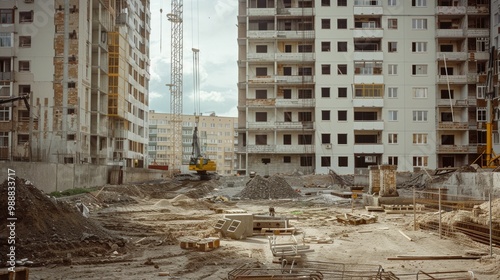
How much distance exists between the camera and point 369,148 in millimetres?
60781

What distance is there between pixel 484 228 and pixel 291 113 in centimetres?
4928

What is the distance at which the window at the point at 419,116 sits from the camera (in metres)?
61.3

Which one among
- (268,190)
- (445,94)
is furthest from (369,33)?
(268,190)

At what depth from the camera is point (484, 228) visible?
14.4m

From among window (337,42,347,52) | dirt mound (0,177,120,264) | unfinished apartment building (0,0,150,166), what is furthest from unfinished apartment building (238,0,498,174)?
dirt mound (0,177,120,264)

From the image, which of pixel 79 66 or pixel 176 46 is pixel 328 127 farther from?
pixel 176 46

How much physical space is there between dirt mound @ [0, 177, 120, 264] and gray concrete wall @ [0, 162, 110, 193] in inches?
530

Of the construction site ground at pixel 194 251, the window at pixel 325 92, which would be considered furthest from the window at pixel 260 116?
the construction site ground at pixel 194 251

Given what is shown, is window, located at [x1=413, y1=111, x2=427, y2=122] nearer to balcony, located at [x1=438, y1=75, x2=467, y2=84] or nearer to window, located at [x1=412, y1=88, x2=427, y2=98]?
window, located at [x1=412, y1=88, x2=427, y2=98]

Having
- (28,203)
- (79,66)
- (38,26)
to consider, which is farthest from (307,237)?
(38,26)

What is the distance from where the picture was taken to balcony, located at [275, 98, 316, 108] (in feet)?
203

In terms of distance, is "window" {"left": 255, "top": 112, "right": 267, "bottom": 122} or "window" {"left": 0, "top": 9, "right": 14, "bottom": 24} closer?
"window" {"left": 0, "top": 9, "right": 14, "bottom": 24}

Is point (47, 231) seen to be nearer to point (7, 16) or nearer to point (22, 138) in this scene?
point (22, 138)

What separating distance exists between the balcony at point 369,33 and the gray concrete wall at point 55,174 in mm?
36032
